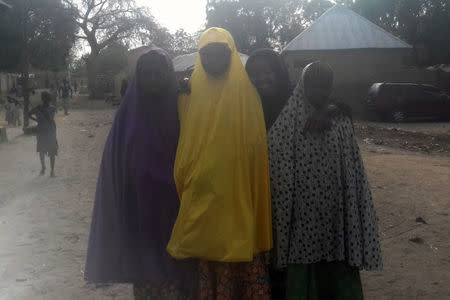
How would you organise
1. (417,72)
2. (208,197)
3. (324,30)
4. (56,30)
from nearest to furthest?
(208,197), (417,72), (324,30), (56,30)

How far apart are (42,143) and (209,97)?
6.85 metres

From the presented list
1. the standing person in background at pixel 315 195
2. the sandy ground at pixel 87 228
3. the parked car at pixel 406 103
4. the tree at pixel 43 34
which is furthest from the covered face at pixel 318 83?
the tree at pixel 43 34

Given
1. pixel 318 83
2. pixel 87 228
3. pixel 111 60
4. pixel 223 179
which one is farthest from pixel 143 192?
pixel 111 60

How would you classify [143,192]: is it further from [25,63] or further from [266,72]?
[25,63]

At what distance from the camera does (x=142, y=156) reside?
2.96 meters

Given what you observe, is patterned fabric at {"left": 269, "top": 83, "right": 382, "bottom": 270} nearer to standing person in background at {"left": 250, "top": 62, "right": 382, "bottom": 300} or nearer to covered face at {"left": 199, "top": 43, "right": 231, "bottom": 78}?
standing person in background at {"left": 250, "top": 62, "right": 382, "bottom": 300}

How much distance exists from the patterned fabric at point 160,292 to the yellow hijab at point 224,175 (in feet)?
0.99

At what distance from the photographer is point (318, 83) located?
9.30 ft

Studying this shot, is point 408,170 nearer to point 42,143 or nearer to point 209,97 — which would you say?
point 42,143

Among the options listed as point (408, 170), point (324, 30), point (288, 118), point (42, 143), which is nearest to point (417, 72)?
point (324, 30)

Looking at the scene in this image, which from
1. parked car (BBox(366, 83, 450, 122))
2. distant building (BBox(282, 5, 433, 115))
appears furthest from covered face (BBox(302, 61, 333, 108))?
distant building (BBox(282, 5, 433, 115))

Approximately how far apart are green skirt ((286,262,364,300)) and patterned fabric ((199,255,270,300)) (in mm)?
139

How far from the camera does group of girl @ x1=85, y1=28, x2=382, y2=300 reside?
110 inches

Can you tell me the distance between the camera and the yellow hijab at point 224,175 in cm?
276
